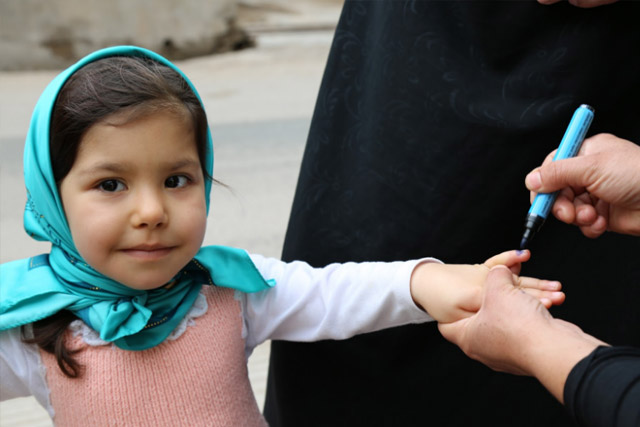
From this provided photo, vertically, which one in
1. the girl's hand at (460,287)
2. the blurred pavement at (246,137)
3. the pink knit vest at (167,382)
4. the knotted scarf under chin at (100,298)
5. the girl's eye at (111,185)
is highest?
the girl's eye at (111,185)

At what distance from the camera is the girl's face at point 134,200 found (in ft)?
3.52

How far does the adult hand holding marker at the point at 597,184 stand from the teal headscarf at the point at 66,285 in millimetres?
508

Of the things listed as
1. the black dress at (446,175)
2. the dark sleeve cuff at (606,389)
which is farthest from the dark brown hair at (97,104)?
the dark sleeve cuff at (606,389)

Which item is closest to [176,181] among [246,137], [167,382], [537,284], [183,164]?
[183,164]

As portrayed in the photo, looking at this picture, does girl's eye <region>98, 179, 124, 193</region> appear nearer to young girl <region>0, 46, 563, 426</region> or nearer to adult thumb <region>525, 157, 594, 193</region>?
young girl <region>0, 46, 563, 426</region>

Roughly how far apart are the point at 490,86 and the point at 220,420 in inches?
29.0

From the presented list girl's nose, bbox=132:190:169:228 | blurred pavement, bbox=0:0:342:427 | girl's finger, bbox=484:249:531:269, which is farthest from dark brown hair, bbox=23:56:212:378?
blurred pavement, bbox=0:0:342:427

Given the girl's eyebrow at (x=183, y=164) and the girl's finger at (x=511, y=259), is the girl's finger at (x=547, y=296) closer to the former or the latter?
the girl's finger at (x=511, y=259)

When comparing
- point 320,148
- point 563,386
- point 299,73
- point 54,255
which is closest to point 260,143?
point 299,73

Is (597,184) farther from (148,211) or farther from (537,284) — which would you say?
(148,211)

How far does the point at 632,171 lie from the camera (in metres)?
1.14

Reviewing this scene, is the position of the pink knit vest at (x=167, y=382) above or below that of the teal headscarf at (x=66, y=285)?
below

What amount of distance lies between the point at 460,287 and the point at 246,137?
331cm

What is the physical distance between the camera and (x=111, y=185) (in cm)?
110
